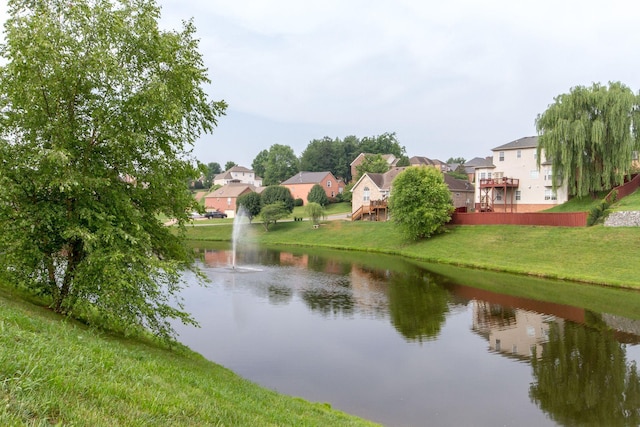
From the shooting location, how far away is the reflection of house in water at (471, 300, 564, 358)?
1931cm

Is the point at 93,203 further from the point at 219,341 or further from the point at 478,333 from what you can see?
the point at 478,333

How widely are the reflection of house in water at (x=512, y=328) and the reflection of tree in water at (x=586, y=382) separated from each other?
2.28 ft

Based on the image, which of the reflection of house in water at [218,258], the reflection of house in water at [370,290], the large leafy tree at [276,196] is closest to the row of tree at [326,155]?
the large leafy tree at [276,196]

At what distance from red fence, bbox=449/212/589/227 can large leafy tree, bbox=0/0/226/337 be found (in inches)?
1568

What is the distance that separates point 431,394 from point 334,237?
45964mm

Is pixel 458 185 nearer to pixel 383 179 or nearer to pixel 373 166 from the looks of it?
pixel 383 179

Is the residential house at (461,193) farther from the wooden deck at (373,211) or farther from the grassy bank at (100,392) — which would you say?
the grassy bank at (100,392)

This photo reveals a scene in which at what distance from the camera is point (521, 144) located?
58.9 metres

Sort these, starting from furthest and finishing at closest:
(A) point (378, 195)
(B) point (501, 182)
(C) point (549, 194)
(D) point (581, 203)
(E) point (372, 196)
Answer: (E) point (372, 196) → (A) point (378, 195) → (B) point (501, 182) → (C) point (549, 194) → (D) point (581, 203)

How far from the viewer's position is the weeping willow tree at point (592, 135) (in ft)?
148

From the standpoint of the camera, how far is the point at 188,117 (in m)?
14.6

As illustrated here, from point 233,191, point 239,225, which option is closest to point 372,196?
point 239,225

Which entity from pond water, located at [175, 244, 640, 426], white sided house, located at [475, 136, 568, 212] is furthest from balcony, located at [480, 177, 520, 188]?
pond water, located at [175, 244, 640, 426]

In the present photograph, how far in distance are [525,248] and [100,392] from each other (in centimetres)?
4120
